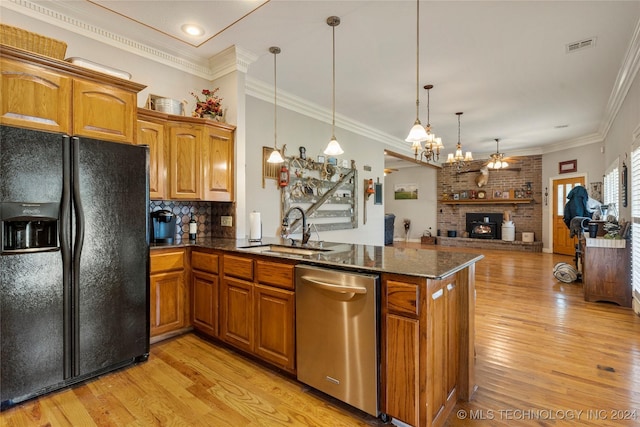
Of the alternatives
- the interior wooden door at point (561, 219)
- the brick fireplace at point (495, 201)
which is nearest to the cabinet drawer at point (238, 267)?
the interior wooden door at point (561, 219)

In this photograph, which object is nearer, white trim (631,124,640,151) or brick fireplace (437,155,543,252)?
white trim (631,124,640,151)

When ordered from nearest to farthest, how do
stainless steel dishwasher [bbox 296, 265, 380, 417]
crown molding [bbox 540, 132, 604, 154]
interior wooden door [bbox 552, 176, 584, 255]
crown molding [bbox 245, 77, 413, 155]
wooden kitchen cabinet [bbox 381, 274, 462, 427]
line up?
1. wooden kitchen cabinet [bbox 381, 274, 462, 427]
2. stainless steel dishwasher [bbox 296, 265, 380, 417]
3. crown molding [bbox 245, 77, 413, 155]
4. crown molding [bbox 540, 132, 604, 154]
5. interior wooden door [bbox 552, 176, 584, 255]

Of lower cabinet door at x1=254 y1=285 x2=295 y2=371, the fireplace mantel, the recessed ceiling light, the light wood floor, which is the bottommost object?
the light wood floor

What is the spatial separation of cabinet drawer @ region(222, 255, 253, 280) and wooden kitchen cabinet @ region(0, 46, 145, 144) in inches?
49.5

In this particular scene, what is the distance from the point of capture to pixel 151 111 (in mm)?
2945

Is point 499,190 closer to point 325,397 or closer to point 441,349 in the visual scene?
point 441,349

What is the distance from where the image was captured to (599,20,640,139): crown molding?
329cm

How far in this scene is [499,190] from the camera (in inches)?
377

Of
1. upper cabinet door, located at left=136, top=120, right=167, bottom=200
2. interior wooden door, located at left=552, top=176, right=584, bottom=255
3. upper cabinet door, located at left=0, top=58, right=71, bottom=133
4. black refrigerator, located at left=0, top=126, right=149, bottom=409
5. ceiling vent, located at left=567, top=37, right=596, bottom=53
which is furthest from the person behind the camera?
interior wooden door, located at left=552, top=176, right=584, bottom=255

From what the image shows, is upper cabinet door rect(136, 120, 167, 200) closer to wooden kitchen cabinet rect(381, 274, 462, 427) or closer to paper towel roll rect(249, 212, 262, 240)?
paper towel roll rect(249, 212, 262, 240)

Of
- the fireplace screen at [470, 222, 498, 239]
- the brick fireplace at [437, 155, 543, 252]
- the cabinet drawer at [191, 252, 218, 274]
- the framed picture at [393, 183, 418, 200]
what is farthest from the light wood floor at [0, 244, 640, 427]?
the framed picture at [393, 183, 418, 200]

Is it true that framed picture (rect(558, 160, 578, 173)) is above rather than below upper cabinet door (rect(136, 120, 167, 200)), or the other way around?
above

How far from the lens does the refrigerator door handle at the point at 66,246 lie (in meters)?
2.06

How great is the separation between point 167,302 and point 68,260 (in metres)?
0.95
